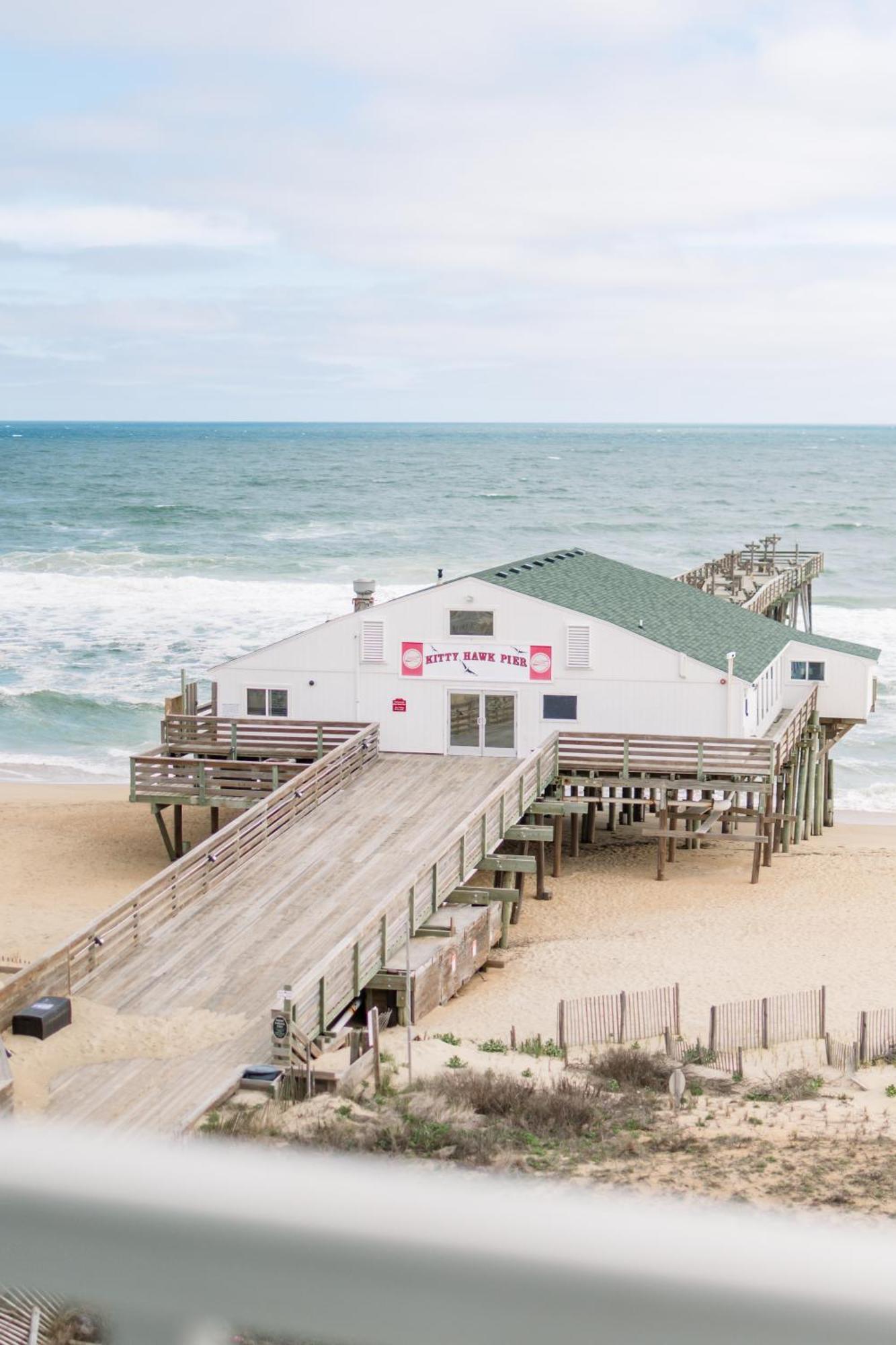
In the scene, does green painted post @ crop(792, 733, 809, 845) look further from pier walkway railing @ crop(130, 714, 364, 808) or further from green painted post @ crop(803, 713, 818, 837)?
pier walkway railing @ crop(130, 714, 364, 808)

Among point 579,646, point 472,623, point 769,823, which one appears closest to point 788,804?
point 769,823

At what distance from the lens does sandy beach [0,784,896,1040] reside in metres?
22.2

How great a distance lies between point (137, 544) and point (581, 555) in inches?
2453

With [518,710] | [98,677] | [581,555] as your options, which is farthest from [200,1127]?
[98,677]

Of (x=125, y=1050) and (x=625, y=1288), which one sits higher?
(x=625, y=1288)

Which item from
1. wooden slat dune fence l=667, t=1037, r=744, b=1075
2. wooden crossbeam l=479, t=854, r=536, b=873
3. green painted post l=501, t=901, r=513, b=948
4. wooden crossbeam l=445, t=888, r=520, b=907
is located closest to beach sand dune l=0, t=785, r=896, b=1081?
green painted post l=501, t=901, r=513, b=948

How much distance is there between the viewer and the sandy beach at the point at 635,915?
22.2 m

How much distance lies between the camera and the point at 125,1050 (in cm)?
1616

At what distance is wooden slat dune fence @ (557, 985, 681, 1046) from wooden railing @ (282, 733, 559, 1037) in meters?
2.30

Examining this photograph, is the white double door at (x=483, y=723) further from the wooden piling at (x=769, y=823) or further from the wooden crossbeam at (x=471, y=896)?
the wooden crossbeam at (x=471, y=896)

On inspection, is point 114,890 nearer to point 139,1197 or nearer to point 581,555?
point 581,555

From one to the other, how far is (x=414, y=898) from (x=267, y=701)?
36.4 ft

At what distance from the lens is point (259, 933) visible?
20.3 meters

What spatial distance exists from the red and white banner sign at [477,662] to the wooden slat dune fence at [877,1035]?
1108cm
